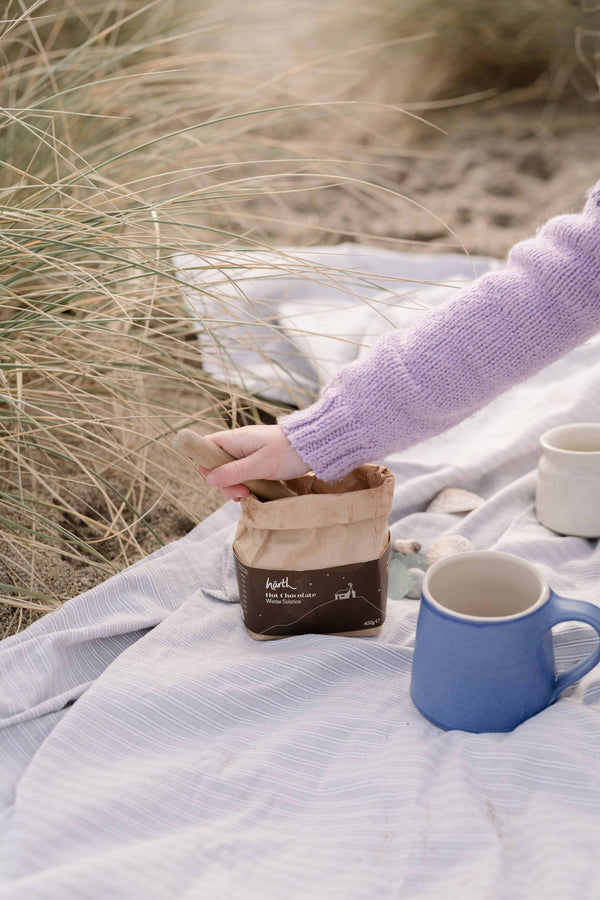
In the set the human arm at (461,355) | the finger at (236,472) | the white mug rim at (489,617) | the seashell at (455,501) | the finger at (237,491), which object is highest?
the human arm at (461,355)

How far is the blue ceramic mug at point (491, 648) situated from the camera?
74cm

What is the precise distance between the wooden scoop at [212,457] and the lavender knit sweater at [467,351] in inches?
2.1

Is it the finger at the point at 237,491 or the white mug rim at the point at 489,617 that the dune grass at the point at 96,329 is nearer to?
the finger at the point at 237,491

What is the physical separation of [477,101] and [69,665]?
2599 millimetres

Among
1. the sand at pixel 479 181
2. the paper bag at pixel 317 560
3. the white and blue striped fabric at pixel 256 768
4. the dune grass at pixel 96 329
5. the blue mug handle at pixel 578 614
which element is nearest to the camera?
the white and blue striped fabric at pixel 256 768

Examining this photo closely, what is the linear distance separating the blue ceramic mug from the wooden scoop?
0.62ft

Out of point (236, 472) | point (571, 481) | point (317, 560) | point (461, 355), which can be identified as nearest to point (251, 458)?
point (236, 472)

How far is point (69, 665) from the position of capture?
35.1 inches

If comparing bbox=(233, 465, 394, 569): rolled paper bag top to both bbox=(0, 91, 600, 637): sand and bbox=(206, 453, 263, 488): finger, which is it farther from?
bbox=(0, 91, 600, 637): sand

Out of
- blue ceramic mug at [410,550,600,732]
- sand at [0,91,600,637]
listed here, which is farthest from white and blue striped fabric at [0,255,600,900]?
sand at [0,91,600,637]

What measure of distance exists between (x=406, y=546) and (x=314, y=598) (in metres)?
0.22

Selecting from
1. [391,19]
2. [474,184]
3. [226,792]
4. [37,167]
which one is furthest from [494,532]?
[391,19]

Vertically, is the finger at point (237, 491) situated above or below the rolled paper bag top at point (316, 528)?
above

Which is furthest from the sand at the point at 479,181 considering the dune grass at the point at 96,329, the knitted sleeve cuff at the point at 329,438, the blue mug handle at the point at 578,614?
the blue mug handle at the point at 578,614
